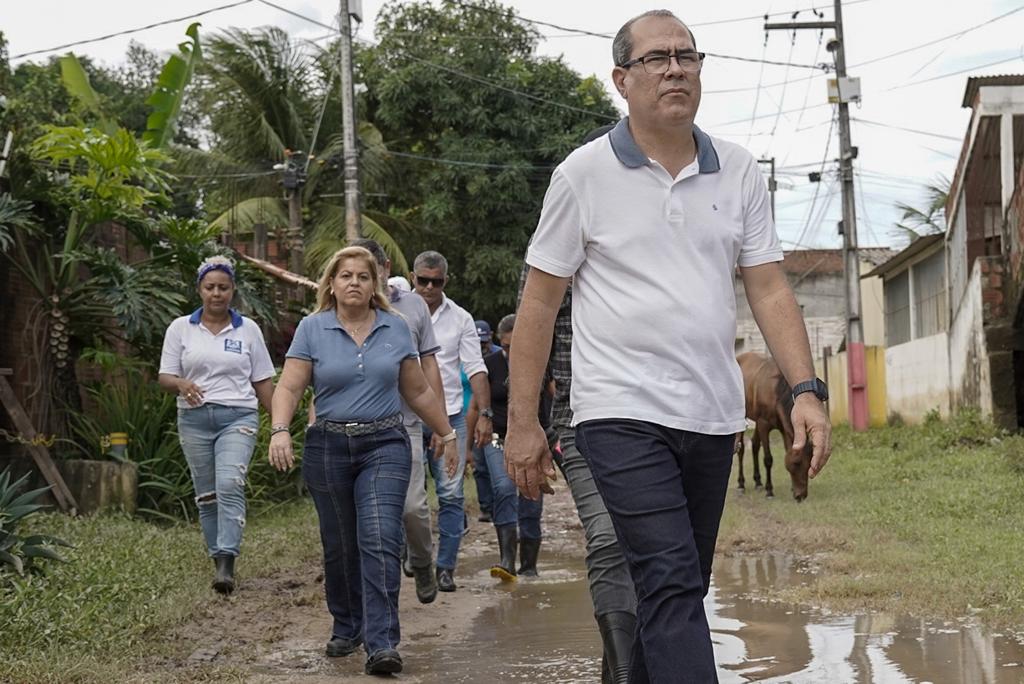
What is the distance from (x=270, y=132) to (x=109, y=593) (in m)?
23.3

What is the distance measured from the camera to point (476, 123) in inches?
1156

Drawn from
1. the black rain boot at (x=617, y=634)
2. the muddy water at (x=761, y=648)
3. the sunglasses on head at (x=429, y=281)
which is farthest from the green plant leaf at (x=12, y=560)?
the black rain boot at (x=617, y=634)

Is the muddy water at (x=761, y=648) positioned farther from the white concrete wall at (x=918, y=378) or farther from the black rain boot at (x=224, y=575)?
the white concrete wall at (x=918, y=378)

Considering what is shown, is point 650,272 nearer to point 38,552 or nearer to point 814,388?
point 814,388

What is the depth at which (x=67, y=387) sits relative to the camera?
40.1 feet

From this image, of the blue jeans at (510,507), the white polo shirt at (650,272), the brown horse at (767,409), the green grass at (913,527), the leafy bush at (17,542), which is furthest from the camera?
the brown horse at (767,409)

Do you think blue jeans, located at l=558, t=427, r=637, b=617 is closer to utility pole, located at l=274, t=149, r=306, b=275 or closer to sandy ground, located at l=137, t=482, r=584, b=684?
sandy ground, located at l=137, t=482, r=584, b=684

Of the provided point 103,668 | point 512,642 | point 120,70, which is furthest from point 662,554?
point 120,70

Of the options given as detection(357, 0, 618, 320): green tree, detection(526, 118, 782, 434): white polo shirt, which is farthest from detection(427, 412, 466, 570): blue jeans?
detection(357, 0, 618, 320): green tree

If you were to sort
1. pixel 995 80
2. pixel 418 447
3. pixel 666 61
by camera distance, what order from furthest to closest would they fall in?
pixel 995 80 → pixel 418 447 → pixel 666 61

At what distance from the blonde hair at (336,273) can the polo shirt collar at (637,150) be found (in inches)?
108

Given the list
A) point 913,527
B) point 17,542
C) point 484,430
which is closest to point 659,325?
point 17,542

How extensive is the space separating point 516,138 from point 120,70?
19.4 m

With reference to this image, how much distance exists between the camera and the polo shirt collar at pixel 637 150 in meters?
3.98
